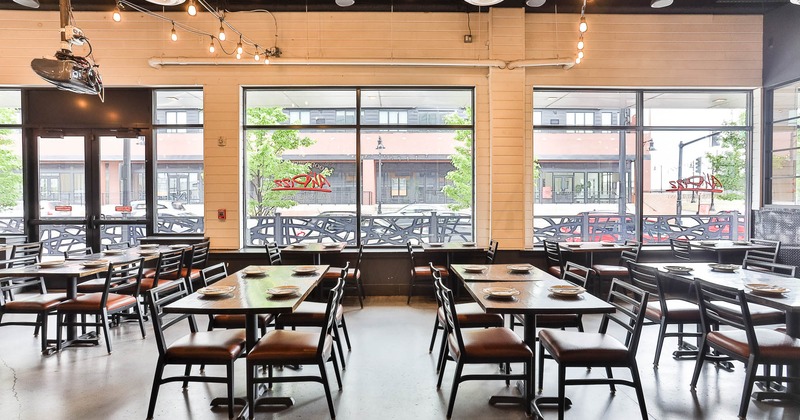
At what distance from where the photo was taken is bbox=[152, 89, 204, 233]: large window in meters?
6.45

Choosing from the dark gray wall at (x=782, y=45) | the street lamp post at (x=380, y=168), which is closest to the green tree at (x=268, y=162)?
the street lamp post at (x=380, y=168)

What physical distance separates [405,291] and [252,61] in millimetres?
4225

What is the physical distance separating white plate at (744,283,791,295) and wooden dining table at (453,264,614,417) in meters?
1.14

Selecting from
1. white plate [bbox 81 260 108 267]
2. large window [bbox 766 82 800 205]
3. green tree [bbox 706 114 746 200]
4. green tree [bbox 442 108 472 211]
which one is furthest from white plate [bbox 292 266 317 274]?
large window [bbox 766 82 800 205]

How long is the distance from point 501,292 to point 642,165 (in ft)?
16.6

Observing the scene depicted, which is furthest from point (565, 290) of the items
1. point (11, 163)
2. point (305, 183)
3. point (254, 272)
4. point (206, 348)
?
point (11, 163)

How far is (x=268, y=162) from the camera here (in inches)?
259

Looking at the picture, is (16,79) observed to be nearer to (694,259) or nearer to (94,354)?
(94,354)

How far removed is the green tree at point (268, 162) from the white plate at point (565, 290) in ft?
14.9

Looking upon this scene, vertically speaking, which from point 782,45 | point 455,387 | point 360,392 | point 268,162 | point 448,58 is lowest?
point 360,392

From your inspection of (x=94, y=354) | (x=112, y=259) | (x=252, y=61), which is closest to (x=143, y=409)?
(x=94, y=354)

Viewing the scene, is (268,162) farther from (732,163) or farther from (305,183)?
(732,163)

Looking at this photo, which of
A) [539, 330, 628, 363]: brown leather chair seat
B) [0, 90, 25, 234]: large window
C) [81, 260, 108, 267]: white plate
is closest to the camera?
[539, 330, 628, 363]: brown leather chair seat

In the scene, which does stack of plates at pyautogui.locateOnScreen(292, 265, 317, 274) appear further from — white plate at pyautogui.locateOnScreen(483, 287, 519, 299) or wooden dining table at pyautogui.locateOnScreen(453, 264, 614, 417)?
white plate at pyautogui.locateOnScreen(483, 287, 519, 299)
